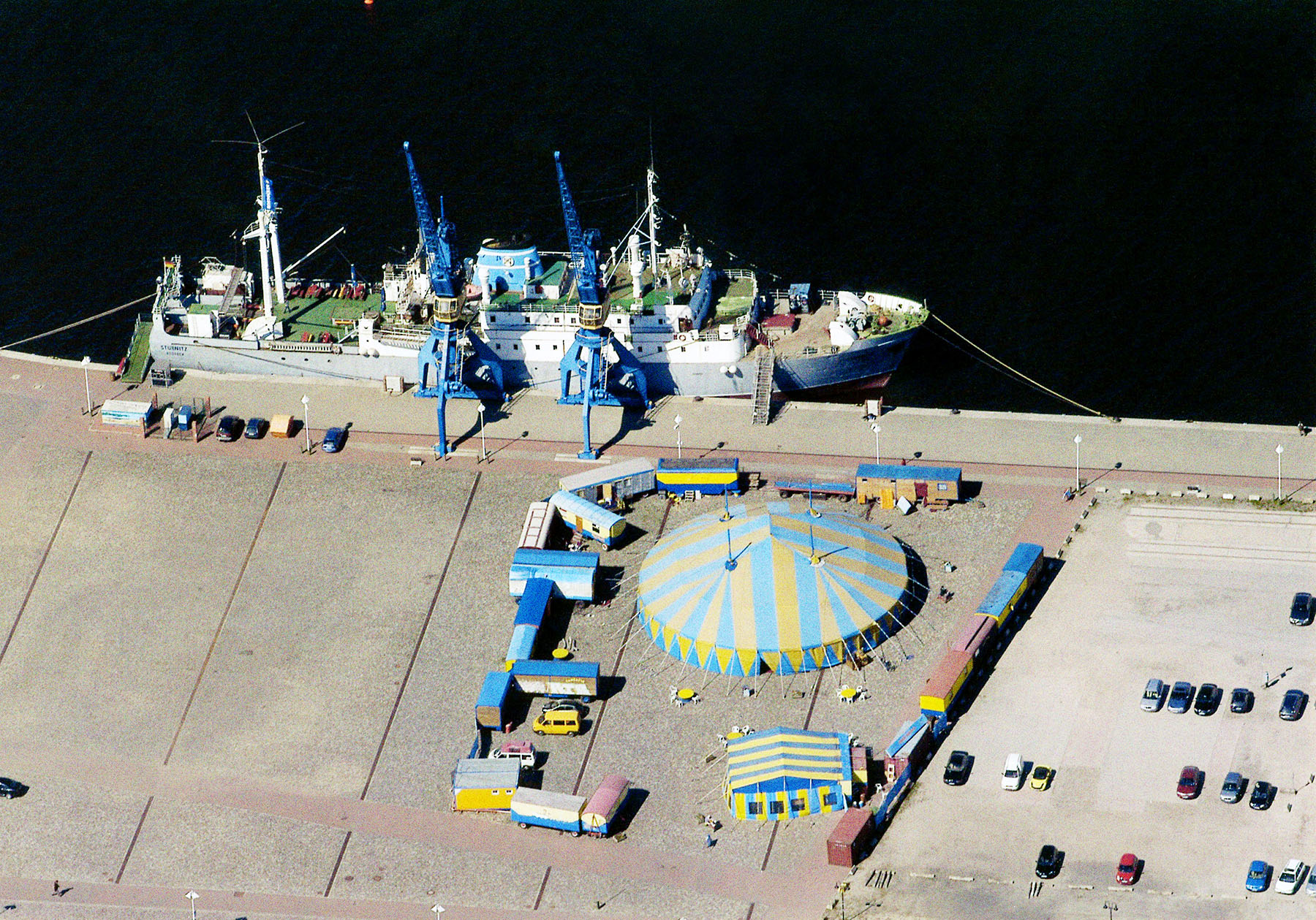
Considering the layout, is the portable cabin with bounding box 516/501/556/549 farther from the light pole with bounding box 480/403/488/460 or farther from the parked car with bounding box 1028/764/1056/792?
the parked car with bounding box 1028/764/1056/792

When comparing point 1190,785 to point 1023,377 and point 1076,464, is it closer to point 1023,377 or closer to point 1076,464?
point 1076,464

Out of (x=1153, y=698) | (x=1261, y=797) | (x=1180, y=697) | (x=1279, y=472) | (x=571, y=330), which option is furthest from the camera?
(x=571, y=330)

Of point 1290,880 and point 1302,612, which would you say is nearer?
point 1290,880

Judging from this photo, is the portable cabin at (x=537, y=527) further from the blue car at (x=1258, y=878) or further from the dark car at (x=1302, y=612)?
the blue car at (x=1258, y=878)

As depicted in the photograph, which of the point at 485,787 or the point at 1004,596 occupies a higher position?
the point at 1004,596

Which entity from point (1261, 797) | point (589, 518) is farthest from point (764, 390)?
point (1261, 797)

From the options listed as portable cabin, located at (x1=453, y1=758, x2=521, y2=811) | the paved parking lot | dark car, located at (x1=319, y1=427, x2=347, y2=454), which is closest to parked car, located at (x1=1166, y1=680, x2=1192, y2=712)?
the paved parking lot

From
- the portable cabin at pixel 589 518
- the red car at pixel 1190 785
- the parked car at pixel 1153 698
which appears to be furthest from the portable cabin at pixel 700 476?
the red car at pixel 1190 785

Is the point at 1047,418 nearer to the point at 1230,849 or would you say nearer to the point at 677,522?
the point at 677,522
